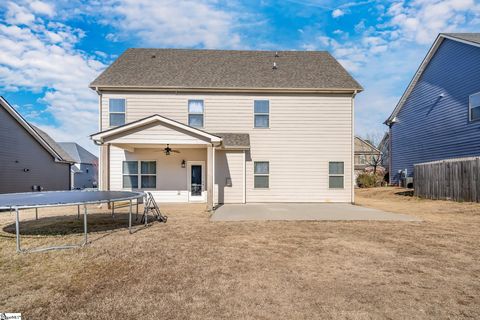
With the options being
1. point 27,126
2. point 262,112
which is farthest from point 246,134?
point 27,126

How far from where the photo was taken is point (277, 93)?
14.3 meters

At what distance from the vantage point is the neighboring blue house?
1602 cm

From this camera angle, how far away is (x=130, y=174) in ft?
46.2

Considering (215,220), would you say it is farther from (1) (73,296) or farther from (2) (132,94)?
(2) (132,94)

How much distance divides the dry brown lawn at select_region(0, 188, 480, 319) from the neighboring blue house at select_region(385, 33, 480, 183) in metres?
11.4

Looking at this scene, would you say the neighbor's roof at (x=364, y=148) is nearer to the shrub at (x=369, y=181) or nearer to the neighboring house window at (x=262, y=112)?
the shrub at (x=369, y=181)

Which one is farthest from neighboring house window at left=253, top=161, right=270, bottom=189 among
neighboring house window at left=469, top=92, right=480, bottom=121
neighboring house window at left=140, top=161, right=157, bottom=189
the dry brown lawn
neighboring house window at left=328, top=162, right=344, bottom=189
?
neighboring house window at left=469, top=92, right=480, bottom=121

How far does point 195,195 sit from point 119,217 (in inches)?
179

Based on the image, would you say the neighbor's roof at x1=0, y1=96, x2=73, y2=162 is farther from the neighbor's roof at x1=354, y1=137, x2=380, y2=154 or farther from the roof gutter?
the neighbor's roof at x1=354, y1=137, x2=380, y2=154

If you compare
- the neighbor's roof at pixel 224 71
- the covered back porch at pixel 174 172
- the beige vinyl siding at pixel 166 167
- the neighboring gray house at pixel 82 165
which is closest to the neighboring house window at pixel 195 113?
the neighbor's roof at pixel 224 71

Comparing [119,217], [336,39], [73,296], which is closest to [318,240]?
[73,296]

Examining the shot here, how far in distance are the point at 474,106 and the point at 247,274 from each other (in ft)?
Result: 58.2

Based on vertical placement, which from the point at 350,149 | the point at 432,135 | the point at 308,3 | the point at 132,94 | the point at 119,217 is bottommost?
the point at 119,217

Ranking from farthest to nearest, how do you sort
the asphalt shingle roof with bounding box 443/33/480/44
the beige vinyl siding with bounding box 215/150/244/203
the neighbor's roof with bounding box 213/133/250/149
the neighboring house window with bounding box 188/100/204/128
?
1. the asphalt shingle roof with bounding box 443/33/480/44
2. the neighboring house window with bounding box 188/100/204/128
3. the beige vinyl siding with bounding box 215/150/244/203
4. the neighbor's roof with bounding box 213/133/250/149
